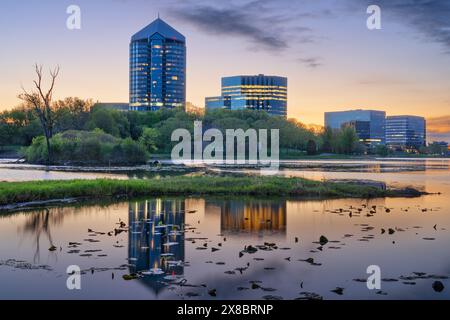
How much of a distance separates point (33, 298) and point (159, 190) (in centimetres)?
2498

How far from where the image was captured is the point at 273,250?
62.0 feet

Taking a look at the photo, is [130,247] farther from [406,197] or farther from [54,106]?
[54,106]

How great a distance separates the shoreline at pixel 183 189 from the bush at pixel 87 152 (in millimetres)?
46335

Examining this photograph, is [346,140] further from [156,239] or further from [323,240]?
[156,239]

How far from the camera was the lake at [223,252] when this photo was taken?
1393cm

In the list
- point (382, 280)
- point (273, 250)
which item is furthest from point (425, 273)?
point (273, 250)

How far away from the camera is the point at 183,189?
3862 cm

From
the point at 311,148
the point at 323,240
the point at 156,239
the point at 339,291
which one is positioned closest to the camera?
the point at 339,291

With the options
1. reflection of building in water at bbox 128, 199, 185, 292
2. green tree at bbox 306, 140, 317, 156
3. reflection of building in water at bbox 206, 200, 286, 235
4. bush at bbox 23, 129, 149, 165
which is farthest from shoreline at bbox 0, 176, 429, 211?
green tree at bbox 306, 140, 317, 156

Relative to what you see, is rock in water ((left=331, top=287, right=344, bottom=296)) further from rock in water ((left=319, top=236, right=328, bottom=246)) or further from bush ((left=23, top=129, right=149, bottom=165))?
bush ((left=23, top=129, right=149, bottom=165))

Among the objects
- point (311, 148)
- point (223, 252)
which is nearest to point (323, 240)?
point (223, 252)

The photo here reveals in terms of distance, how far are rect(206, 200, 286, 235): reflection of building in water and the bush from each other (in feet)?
184

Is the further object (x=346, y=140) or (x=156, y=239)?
(x=346, y=140)

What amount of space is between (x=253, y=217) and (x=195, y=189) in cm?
1230
